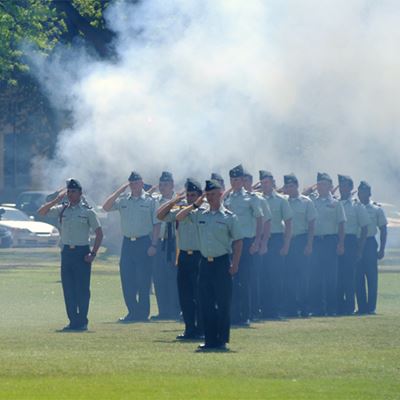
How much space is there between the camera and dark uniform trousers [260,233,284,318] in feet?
69.6

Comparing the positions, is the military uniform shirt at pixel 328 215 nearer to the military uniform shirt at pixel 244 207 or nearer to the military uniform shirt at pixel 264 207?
the military uniform shirt at pixel 264 207

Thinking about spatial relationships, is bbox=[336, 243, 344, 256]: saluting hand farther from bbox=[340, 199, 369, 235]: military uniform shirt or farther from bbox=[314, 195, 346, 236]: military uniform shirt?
bbox=[340, 199, 369, 235]: military uniform shirt

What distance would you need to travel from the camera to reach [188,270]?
57.5ft

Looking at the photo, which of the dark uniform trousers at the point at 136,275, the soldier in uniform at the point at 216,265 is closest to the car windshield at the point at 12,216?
the dark uniform trousers at the point at 136,275

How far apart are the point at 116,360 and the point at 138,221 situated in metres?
5.92

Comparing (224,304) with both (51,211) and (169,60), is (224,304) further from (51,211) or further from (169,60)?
(169,60)

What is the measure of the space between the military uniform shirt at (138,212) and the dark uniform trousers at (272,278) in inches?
69.2

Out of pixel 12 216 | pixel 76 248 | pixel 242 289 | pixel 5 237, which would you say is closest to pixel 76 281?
pixel 76 248

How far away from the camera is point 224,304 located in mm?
16016

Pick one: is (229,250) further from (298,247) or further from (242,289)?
(298,247)

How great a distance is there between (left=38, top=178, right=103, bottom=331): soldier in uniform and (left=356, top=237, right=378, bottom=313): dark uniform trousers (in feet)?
17.3

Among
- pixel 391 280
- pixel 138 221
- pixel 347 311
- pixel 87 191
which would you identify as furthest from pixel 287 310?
pixel 87 191

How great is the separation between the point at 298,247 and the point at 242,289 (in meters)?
2.76

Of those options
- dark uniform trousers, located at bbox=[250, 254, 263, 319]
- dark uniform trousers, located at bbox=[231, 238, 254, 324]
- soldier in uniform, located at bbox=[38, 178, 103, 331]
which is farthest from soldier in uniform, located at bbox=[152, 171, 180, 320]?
soldier in uniform, located at bbox=[38, 178, 103, 331]
